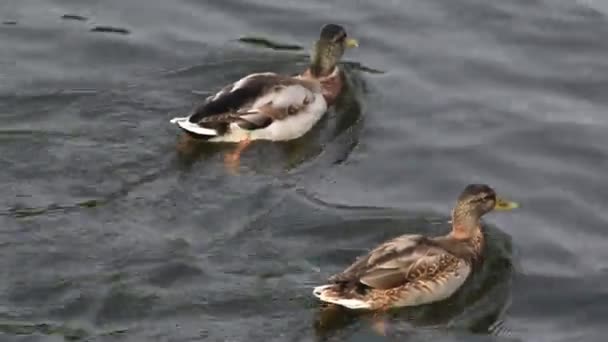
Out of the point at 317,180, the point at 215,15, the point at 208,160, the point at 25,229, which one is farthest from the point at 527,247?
the point at 215,15

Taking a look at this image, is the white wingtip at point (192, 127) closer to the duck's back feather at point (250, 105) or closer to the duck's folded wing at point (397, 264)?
the duck's back feather at point (250, 105)

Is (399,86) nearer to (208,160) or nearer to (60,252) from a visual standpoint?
(208,160)

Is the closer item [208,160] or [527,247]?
[527,247]

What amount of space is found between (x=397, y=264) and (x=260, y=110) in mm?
3560

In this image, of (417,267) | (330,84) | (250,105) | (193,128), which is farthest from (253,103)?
(417,267)

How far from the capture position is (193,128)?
49.7 ft

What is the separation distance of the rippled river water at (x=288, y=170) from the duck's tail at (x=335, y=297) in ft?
0.68

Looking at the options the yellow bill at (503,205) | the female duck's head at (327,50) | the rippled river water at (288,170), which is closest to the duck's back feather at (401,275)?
the rippled river water at (288,170)

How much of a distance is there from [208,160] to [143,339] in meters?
3.77

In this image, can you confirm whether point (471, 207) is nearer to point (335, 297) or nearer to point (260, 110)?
point (335, 297)

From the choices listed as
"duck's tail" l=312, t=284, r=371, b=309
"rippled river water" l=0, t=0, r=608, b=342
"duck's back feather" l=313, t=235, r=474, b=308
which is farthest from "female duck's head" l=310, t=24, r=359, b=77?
"duck's tail" l=312, t=284, r=371, b=309

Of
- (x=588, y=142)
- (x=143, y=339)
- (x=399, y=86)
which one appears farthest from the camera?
(x=399, y=86)

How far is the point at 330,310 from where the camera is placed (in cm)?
1247

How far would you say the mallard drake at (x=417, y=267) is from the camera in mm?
12383
